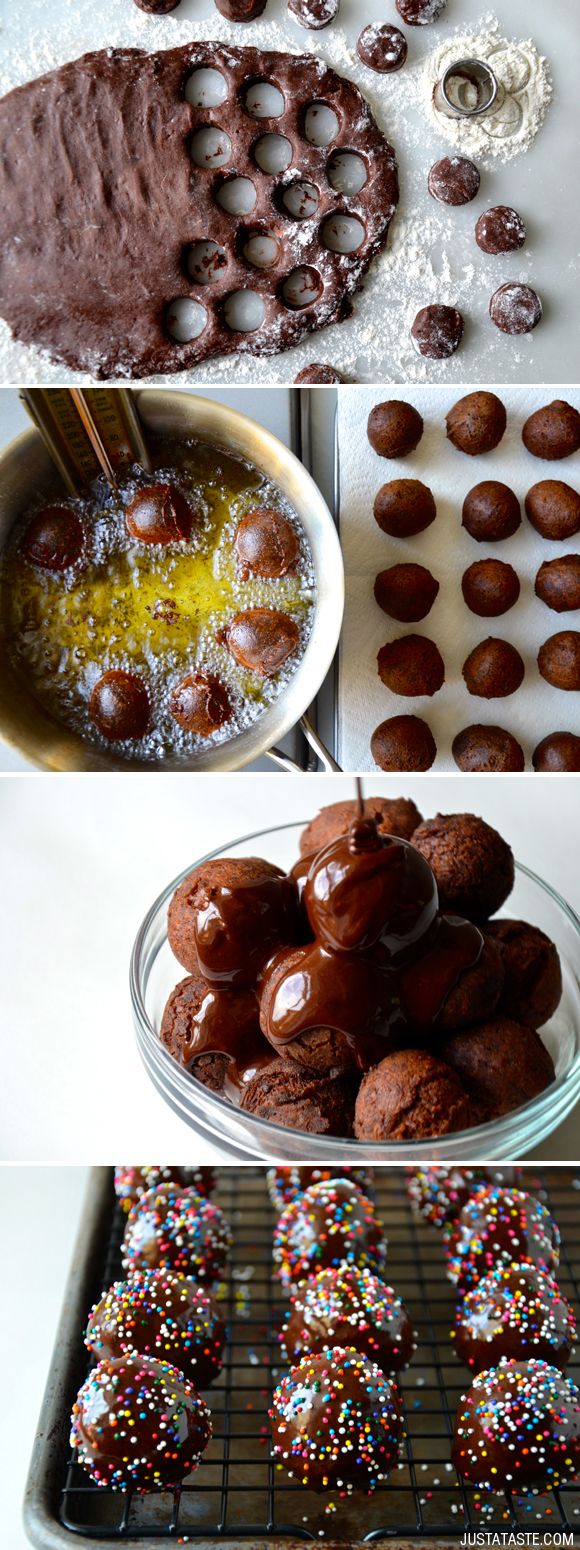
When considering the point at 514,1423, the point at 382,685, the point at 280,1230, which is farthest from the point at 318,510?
the point at 514,1423

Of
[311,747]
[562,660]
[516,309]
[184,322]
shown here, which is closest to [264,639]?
[311,747]

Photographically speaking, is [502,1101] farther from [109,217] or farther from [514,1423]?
[109,217]

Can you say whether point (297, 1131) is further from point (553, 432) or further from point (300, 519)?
point (553, 432)

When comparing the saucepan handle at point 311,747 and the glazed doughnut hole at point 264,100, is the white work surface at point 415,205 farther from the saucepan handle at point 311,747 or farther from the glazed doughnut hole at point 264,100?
the saucepan handle at point 311,747

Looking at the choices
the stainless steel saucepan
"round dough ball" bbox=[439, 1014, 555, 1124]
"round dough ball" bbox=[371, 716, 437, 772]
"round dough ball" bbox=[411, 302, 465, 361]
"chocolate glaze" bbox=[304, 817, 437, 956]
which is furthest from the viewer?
"round dough ball" bbox=[411, 302, 465, 361]

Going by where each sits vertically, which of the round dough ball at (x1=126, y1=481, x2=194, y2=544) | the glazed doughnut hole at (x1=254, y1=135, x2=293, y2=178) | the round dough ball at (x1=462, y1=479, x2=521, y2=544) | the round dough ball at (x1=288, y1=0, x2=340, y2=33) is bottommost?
the round dough ball at (x1=462, y1=479, x2=521, y2=544)

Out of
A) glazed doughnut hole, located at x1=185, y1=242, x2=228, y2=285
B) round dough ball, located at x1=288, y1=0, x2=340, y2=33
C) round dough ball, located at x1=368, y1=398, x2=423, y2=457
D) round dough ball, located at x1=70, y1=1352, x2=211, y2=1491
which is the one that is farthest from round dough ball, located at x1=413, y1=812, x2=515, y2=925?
round dough ball, located at x1=288, y1=0, x2=340, y2=33

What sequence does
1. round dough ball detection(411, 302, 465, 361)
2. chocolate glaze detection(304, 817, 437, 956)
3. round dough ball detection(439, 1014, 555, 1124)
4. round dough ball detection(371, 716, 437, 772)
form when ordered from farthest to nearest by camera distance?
round dough ball detection(411, 302, 465, 361) < round dough ball detection(371, 716, 437, 772) < round dough ball detection(439, 1014, 555, 1124) < chocolate glaze detection(304, 817, 437, 956)

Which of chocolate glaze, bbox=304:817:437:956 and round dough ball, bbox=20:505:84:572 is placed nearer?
chocolate glaze, bbox=304:817:437:956

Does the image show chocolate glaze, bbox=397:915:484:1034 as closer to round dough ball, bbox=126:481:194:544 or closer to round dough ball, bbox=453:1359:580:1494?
round dough ball, bbox=453:1359:580:1494
